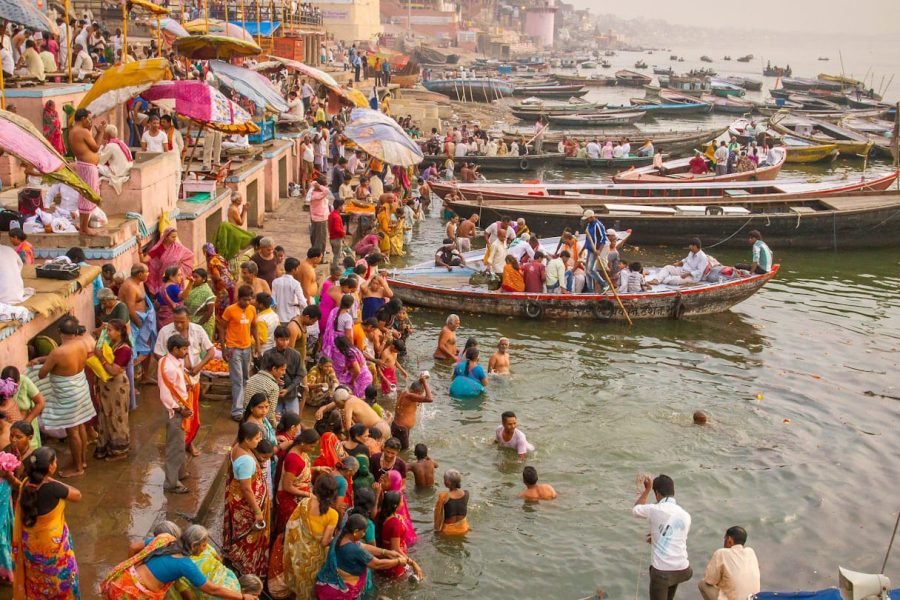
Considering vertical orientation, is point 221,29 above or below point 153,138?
above

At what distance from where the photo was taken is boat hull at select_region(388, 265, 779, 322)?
54.9 ft

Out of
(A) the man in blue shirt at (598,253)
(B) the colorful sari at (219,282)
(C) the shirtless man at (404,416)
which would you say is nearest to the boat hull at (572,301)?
(A) the man in blue shirt at (598,253)

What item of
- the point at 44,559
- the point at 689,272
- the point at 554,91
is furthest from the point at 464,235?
the point at 554,91

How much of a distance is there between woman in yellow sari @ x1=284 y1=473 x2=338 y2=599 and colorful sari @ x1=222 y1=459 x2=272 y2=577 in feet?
0.85

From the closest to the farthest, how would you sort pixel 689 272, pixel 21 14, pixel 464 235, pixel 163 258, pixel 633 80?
pixel 163 258 → pixel 21 14 → pixel 689 272 → pixel 464 235 → pixel 633 80

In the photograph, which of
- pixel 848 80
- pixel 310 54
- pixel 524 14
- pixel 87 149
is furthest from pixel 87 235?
pixel 524 14

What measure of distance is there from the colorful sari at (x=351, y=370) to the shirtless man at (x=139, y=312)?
2255 mm

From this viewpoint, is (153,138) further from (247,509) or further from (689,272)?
(689,272)

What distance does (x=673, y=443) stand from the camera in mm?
12281

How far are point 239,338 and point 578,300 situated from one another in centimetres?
845

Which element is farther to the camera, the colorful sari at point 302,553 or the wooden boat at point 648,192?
the wooden boat at point 648,192

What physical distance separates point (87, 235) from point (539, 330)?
28.4ft

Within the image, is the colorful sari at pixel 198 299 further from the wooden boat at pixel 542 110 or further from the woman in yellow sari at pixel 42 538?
the wooden boat at pixel 542 110

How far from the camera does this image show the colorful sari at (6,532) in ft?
21.6
